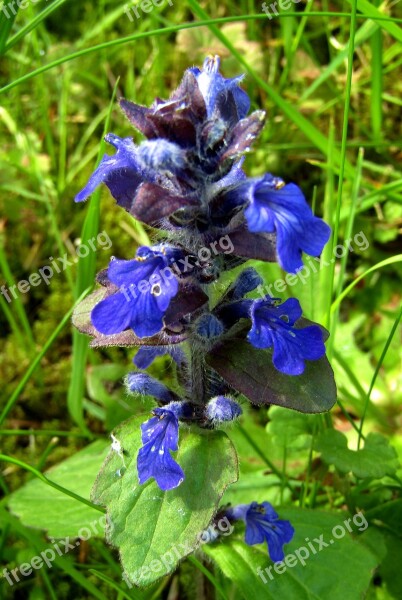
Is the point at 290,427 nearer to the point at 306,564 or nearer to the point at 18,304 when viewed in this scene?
the point at 306,564

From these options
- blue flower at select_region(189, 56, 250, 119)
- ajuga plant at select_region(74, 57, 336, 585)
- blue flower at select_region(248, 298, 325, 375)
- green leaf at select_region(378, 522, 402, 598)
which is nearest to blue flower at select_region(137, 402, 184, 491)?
ajuga plant at select_region(74, 57, 336, 585)

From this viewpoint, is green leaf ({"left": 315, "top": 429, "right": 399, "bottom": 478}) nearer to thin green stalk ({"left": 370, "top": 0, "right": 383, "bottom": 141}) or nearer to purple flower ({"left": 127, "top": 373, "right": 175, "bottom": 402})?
purple flower ({"left": 127, "top": 373, "right": 175, "bottom": 402})

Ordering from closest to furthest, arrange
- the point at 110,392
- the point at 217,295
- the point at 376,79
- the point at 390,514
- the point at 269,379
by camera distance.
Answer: the point at 269,379
the point at 217,295
the point at 390,514
the point at 110,392
the point at 376,79

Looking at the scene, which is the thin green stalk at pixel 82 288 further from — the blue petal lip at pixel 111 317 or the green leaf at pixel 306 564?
the blue petal lip at pixel 111 317

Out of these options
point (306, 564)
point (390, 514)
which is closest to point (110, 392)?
point (306, 564)

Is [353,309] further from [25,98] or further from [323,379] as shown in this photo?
[25,98]

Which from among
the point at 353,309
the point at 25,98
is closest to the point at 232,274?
the point at 353,309
